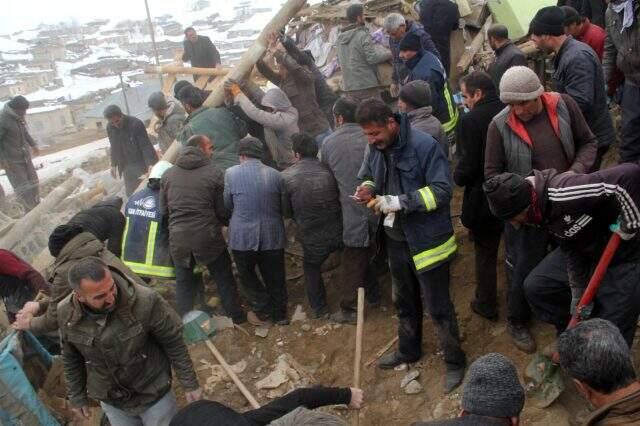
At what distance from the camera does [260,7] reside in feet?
180

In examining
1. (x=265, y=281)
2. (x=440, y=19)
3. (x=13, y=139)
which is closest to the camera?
(x=265, y=281)

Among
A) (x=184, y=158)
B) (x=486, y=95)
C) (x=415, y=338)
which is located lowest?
(x=415, y=338)

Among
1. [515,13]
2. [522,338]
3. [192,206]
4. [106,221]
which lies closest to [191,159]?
[192,206]

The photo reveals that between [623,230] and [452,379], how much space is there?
1947 mm

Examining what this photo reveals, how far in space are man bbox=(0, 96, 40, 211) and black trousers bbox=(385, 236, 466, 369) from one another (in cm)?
827

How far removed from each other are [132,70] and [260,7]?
893 inches

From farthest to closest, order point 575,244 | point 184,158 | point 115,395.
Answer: point 184,158
point 115,395
point 575,244

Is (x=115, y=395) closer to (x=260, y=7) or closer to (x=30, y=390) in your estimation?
(x=30, y=390)

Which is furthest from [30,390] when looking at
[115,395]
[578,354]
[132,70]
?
[132,70]

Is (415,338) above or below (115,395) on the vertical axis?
below

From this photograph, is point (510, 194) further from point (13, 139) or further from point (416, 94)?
point (13, 139)

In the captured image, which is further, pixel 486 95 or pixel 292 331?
pixel 292 331

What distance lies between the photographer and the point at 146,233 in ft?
18.0

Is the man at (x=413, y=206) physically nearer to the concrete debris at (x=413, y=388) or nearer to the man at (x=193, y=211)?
the concrete debris at (x=413, y=388)
